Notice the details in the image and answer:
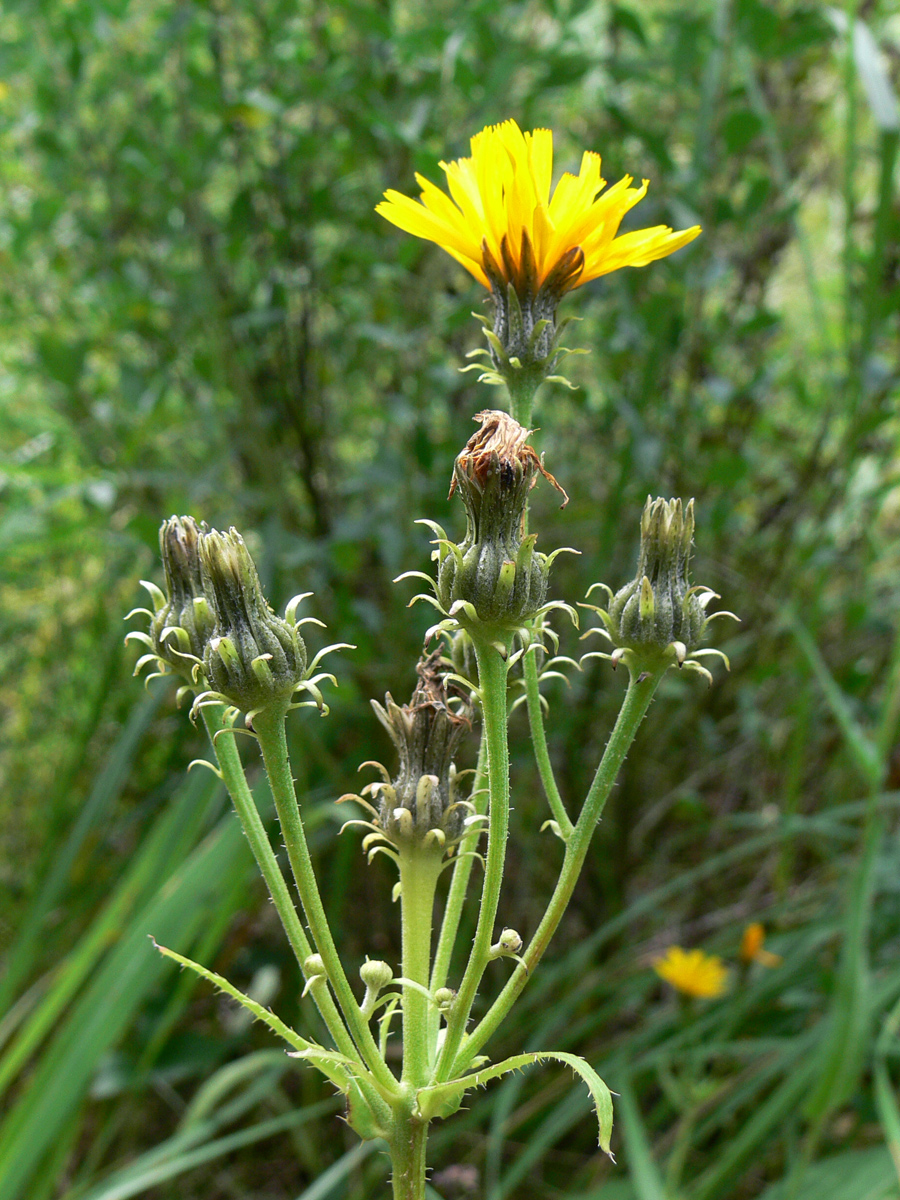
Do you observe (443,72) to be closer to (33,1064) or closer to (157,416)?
(157,416)

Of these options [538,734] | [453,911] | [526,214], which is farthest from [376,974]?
[526,214]

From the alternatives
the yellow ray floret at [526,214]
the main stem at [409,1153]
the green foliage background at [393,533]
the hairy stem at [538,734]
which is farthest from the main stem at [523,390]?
the green foliage background at [393,533]

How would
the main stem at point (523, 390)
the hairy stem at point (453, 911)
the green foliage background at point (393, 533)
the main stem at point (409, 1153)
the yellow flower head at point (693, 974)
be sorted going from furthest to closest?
the yellow flower head at point (693, 974), the green foliage background at point (393, 533), the main stem at point (523, 390), the hairy stem at point (453, 911), the main stem at point (409, 1153)

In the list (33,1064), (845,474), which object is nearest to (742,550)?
(845,474)

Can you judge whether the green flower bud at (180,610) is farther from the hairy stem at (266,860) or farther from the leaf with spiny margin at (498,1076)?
the leaf with spiny margin at (498,1076)

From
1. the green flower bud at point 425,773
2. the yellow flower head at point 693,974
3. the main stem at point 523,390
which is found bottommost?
the yellow flower head at point 693,974

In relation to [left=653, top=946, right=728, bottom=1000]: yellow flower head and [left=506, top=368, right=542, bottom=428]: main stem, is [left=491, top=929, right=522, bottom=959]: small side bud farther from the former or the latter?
[left=653, top=946, right=728, bottom=1000]: yellow flower head

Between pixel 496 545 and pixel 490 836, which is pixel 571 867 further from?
pixel 496 545
